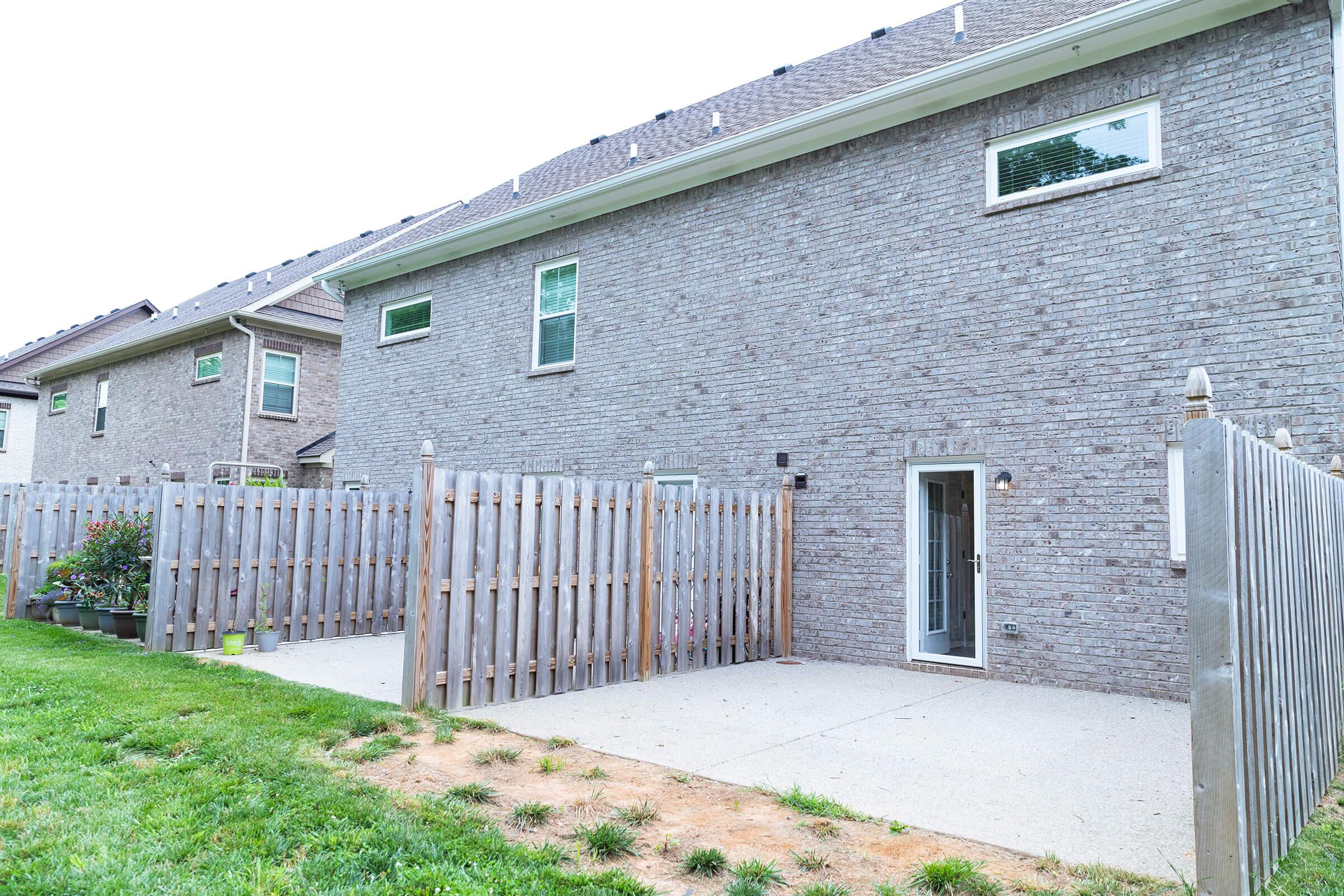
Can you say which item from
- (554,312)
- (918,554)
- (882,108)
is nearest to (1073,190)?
(882,108)

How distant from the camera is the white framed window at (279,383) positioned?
742 inches

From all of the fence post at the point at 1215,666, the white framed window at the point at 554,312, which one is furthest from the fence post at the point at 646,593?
the fence post at the point at 1215,666

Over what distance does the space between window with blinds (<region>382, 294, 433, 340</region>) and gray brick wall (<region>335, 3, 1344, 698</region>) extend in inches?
136

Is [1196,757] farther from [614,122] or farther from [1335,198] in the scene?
[614,122]

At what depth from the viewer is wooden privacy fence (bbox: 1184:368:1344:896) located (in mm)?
2992

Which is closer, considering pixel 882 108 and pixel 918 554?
pixel 918 554

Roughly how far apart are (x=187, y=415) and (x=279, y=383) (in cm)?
265

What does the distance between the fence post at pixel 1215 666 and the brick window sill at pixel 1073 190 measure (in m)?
5.57

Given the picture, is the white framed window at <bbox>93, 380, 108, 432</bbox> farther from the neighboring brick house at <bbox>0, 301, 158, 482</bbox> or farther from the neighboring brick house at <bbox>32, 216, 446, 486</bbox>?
the neighboring brick house at <bbox>0, 301, 158, 482</bbox>

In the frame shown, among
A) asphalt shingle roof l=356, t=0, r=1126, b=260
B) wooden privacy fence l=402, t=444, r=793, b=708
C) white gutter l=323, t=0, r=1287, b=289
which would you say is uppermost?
asphalt shingle roof l=356, t=0, r=1126, b=260

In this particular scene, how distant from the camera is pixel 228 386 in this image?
→ 18.9 metres

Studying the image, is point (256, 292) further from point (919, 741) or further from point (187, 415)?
point (919, 741)

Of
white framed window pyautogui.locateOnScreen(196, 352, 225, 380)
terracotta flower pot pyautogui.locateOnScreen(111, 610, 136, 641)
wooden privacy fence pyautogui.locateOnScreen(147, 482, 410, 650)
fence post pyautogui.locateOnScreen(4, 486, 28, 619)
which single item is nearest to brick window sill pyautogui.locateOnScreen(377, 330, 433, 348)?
wooden privacy fence pyautogui.locateOnScreen(147, 482, 410, 650)

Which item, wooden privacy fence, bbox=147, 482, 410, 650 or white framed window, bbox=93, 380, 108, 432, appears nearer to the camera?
wooden privacy fence, bbox=147, 482, 410, 650
